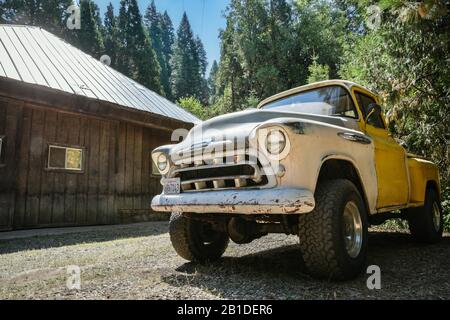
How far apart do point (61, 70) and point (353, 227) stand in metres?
8.57

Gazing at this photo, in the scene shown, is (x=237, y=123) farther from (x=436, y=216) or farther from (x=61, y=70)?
(x=61, y=70)

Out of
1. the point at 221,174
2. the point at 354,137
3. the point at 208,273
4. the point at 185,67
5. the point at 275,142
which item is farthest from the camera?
the point at 185,67

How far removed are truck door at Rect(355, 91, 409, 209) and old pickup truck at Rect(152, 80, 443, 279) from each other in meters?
0.01

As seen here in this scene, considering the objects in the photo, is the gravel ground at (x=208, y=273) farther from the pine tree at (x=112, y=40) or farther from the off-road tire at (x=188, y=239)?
the pine tree at (x=112, y=40)

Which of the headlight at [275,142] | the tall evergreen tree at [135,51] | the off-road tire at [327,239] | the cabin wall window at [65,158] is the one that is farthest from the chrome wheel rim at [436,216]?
the tall evergreen tree at [135,51]

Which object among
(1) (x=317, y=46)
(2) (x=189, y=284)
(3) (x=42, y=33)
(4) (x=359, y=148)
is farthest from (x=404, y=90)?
(1) (x=317, y=46)

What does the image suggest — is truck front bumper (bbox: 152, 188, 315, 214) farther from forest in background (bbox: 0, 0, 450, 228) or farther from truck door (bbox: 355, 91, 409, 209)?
forest in background (bbox: 0, 0, 450, 228)

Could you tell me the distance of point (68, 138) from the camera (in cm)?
839

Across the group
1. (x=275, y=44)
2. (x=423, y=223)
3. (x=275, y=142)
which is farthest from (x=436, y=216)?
(x=275, y=44)

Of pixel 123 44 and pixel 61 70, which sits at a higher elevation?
pixel 123 44

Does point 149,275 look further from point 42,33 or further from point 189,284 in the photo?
point 42,33

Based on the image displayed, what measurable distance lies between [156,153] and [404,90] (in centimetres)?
578

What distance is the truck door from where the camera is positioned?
3.81 metres
